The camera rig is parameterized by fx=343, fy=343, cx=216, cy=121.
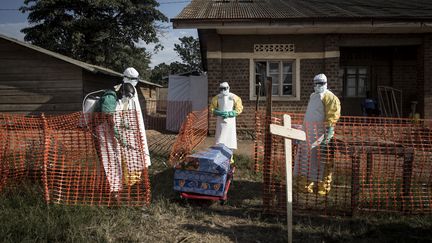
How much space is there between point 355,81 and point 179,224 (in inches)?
444

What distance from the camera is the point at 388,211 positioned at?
167 inches

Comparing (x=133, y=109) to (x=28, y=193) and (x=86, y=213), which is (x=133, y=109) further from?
(x=28, y=193)

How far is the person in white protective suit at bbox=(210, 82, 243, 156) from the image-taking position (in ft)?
22.1

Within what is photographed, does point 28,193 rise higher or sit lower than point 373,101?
lower

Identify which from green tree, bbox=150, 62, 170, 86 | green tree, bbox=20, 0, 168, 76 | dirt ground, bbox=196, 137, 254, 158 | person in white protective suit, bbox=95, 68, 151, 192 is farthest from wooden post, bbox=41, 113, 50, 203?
green tree, bbox=150, 62, 170, 86

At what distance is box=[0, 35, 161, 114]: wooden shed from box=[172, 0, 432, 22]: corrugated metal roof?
477 cm

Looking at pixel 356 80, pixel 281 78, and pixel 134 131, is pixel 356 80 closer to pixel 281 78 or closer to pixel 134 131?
pixel 281 78

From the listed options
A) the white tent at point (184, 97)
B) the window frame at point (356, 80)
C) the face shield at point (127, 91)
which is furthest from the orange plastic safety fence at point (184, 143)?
the window frame at point (356, 80)

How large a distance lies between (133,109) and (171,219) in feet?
5.01

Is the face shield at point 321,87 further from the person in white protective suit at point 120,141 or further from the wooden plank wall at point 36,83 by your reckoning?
the wooden plank wall at point 36,83

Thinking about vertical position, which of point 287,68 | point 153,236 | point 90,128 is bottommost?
point 153,236

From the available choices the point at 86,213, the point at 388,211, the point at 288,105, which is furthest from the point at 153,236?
the point at 288,105

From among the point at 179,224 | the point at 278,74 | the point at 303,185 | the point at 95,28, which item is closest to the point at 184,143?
the point at 303,185

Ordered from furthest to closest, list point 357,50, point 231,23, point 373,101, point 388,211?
point 357,50 → point 373,101 → point 231,23 → point 388,211
